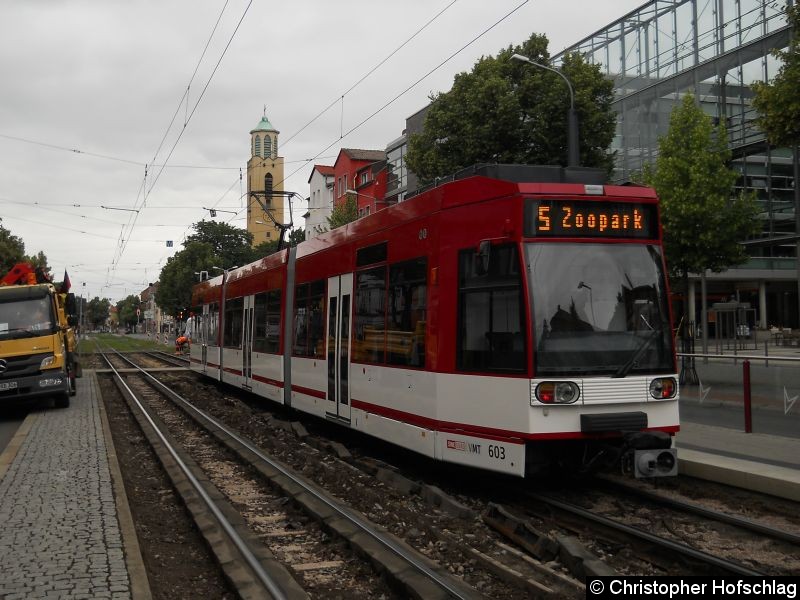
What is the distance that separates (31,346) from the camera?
1658 centimetres

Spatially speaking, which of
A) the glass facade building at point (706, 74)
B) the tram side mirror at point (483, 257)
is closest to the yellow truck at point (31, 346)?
the tram side mirror at point (483, 257)

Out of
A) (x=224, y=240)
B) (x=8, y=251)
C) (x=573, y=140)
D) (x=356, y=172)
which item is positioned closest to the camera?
(x=573, y=140)

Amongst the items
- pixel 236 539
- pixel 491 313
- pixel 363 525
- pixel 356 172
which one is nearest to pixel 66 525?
pixel 236 539

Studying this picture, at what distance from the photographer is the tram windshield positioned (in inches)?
287

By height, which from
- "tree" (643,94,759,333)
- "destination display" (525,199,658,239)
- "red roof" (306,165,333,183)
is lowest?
"destination display" (525,199,658,239)

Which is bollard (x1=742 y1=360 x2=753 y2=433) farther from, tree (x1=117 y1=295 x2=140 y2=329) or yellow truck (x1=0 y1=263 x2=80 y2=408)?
tree (x1=117 y1=295 x2=140 y2=329)

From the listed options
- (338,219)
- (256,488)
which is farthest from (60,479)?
(338,219)

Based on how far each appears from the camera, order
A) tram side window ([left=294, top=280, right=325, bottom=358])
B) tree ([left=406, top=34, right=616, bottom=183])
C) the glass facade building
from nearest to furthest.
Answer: tram side window ([left=294, top=280, right=325, bottom=358]) → tree ([left=406, top=34, right=616, bottom=183]) → the glass facade building

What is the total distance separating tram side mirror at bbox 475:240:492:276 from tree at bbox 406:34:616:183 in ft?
49.3

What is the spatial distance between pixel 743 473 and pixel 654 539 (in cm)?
226

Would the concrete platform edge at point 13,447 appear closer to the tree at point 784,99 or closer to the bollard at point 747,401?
the bollard at point 747,401

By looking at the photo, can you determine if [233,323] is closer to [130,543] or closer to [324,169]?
[130,543]

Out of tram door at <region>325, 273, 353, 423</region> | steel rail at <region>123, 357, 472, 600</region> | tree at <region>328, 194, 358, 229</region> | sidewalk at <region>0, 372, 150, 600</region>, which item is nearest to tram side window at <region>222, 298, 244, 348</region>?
steel rail at <region>123, 357, 472, 600</region>

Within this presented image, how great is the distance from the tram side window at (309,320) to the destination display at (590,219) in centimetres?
523
